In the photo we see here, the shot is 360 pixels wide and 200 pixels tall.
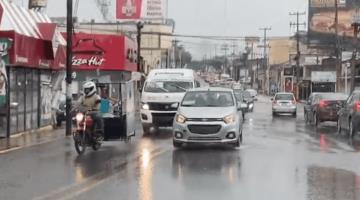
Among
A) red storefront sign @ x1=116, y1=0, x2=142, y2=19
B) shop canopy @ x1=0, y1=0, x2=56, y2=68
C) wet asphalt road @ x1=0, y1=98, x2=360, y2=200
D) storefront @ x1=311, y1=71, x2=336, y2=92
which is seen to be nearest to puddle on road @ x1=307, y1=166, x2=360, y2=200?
wet asphalt road @ x1=0, y1=98, x2=360, y2=200

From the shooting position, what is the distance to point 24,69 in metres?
23.4

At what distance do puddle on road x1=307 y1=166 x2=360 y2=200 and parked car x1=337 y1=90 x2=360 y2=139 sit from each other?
900 cm

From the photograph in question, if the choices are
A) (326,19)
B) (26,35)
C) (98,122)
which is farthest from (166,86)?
(326,19)

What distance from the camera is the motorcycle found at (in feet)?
53.6

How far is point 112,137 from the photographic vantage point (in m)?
18.5

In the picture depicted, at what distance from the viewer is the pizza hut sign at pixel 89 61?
40.6 meters

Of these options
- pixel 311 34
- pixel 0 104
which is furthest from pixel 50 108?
pixel 311 34

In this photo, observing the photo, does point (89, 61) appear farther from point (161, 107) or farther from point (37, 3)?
point (161, 107)

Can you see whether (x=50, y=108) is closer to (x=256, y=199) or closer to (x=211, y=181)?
(x=211, y=181)

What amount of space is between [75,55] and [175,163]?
87.9 ft

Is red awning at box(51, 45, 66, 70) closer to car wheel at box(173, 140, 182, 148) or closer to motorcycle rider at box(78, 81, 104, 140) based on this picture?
motorcycle rider at box(78, 81, 104, 140)

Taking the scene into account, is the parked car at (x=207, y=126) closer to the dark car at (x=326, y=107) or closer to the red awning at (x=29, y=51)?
the red awning at (x=29, y=51)

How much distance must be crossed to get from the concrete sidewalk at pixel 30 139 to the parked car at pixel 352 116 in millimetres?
9772

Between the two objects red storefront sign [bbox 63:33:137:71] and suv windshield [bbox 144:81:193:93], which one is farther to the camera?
red storefront sign [bbox 63:33:137:71]
